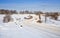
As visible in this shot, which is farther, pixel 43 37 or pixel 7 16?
pixel 7 16

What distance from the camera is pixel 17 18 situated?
16.7 m

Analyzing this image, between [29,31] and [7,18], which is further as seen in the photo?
[7,18]

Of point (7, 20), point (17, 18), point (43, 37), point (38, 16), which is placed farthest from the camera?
point (38, 16)

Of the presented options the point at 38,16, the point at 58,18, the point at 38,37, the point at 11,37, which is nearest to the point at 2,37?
the point at 11,37

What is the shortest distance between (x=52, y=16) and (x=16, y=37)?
9.77 metres

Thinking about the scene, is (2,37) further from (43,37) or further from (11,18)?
(11,18)

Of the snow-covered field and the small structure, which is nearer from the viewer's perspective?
the snow-covered field

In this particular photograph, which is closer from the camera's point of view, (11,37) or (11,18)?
(11,37)

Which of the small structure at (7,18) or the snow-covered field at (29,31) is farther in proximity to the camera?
the small structure at (7,18)

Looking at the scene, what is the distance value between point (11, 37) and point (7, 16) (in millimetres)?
9175

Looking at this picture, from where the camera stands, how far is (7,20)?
50.3ft

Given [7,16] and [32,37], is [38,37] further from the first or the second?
[7,16]

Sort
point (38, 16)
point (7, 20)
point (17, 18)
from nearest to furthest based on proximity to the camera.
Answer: point (7, 20)
point (17, 18)
point (38, 16)

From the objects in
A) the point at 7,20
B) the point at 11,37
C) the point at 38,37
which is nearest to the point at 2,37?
the point at 11,37
